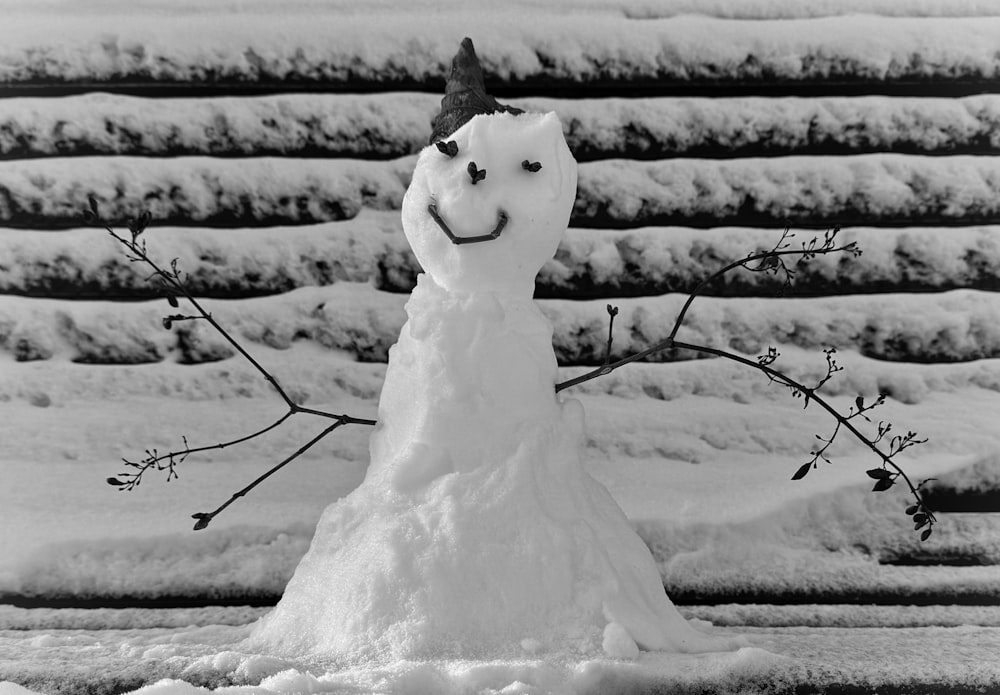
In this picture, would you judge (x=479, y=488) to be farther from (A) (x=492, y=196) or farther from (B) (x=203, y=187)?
(B) (x=203, y=187)

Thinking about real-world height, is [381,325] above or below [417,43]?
below

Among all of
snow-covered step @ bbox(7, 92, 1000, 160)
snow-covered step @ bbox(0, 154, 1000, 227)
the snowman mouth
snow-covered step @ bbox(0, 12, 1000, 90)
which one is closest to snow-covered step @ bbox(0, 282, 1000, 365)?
snow-covered step @ bbox(0, 154, 1000, 227)

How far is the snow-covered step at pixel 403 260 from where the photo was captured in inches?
59.0

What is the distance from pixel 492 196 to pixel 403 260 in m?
0.53

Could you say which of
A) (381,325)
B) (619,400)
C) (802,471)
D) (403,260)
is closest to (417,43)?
(403,260)

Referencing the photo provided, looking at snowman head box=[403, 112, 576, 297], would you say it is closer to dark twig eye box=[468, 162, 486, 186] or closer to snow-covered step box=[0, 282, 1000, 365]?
dark twig eye box=[468, 162, 486, 186]

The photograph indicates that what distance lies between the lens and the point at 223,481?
1453 millimetres

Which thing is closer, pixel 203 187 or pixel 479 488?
pixel 479 488

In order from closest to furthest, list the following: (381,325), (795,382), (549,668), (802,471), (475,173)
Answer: (549,668)
(475,173)
(802,471)
(795,382)
(381,325)

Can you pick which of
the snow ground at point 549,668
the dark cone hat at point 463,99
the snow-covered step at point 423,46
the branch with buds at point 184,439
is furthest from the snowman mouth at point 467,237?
the snow-covered step at point 423,46

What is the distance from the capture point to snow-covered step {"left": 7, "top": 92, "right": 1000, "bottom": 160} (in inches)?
59.1

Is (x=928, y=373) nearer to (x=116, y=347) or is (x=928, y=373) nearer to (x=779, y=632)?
(x=779, y=632)

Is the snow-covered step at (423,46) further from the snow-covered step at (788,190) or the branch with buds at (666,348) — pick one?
the branch with buds at (666,348)

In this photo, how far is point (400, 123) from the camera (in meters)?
1.50
